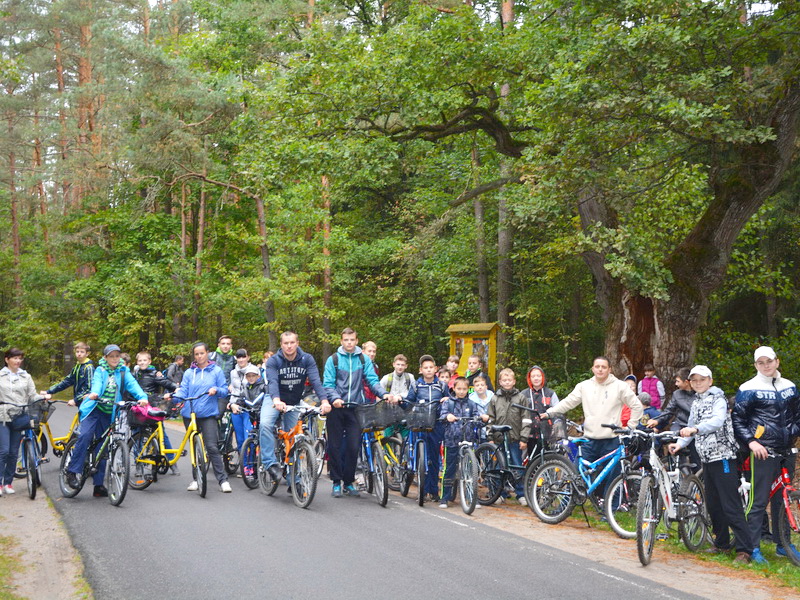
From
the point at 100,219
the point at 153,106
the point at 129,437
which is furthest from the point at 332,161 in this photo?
the point at 100,219

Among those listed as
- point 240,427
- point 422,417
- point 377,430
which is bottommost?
point 240,427

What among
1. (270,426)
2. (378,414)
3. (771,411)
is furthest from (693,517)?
(270,426)

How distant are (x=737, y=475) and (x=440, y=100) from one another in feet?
30.1

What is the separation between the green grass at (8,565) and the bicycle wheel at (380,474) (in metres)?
4.03

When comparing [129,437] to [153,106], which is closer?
[129,437]

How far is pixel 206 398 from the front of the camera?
32.8 feet

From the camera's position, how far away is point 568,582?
6.29 m

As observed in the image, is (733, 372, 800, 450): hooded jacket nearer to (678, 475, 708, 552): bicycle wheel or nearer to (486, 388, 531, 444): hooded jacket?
(678, 475, 708, 552): bicycle wheel

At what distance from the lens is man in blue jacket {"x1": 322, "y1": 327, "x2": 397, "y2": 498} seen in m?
9.94

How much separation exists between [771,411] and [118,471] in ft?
23.2

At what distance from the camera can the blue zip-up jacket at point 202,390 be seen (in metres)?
9.99

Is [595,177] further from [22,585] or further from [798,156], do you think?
[22,585]

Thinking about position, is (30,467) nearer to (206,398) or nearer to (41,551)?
(206,398)

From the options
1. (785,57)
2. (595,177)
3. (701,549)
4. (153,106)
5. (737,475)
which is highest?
(153,106)
